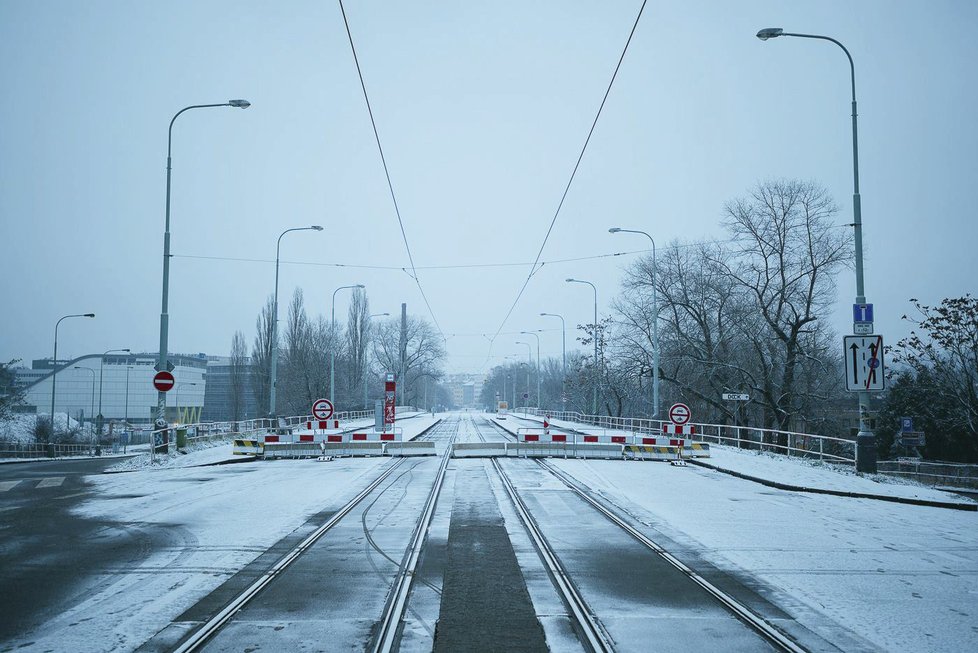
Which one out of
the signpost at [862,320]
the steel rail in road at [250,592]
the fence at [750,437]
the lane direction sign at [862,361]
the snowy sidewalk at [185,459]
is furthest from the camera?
the fence at [750,437]

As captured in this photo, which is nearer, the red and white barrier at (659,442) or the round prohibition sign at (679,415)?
the round prohibition sign at (679,415)

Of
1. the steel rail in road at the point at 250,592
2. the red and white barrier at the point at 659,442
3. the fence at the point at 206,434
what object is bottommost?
the fence at the point at 206,434

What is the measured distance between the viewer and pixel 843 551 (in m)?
10.1

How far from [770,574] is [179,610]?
20.6 feet

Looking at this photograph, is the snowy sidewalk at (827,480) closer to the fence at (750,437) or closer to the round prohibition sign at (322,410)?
the fence at (750,437)

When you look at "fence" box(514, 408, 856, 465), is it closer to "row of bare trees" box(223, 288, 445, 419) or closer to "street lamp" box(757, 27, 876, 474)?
"street lamp" box(757, 27, 876, 474)

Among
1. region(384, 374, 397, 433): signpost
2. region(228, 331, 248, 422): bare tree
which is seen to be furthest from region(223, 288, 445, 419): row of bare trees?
region(384, 374, 397, 433): signpost

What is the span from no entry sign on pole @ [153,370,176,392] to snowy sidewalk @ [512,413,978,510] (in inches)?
656

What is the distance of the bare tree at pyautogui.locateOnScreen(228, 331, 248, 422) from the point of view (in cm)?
7144

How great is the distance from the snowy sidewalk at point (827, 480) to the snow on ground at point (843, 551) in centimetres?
37

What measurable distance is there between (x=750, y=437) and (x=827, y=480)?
2716cm

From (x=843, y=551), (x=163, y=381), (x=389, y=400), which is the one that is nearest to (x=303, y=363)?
(x=389, y=400)

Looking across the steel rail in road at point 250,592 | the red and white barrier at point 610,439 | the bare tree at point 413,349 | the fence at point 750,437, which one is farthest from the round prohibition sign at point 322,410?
the bare tree at point 413,349

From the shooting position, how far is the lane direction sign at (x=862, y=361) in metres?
18.6
